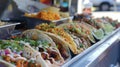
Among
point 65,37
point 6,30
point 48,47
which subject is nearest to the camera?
point 48,47

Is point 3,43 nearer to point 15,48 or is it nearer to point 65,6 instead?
point 15,48

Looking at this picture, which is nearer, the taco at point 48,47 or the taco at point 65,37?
the taco at point 48,47

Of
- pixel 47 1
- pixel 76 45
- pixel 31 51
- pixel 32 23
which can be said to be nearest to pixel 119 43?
pixel 32 23

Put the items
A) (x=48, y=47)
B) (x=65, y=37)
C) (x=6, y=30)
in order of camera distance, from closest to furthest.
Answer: (x=48, y=47)
(x=65, y=37)
(x=6, y=30)

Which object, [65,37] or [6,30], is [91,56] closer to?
[65,37]

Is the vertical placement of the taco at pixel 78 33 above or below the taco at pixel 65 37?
below

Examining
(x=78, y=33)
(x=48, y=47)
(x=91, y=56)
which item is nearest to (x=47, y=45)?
(x=48, y=47)

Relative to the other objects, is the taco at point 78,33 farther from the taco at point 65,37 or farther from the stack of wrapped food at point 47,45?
the taco at point 65,37

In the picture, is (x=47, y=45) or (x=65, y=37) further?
(x=65, y=37)

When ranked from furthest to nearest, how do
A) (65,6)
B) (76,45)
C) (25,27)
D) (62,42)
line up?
(65,6), (25,27), (76,45), (62,42)

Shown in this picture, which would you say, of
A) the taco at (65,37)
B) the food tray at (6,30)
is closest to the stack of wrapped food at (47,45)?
the taco at (65,37)

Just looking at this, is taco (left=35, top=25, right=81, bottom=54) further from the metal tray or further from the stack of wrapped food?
the metal tray
